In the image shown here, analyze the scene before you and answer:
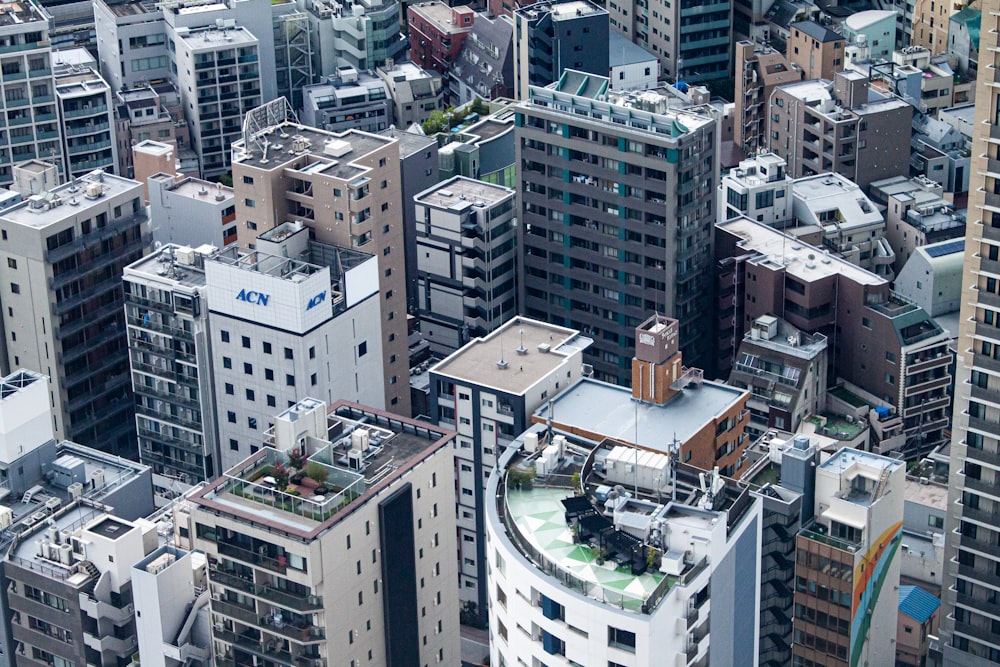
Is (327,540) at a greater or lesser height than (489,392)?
greater

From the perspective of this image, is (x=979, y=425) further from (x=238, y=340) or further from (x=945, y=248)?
(x=945, y=248)

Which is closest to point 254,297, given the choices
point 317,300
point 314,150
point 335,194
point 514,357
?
point 317,300

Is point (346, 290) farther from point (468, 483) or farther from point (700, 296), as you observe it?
point (700, 296)

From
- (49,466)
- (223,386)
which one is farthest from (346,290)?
(49,466)

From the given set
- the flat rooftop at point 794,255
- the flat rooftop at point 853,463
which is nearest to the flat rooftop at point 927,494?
the flat rooftop at point 853,463

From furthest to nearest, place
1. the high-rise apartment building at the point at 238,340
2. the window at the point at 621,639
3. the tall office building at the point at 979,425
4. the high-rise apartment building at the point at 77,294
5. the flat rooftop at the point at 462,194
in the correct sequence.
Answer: the flat rooftop at the point at 462,194 < the high-rise apartment building at the point at 77,294 < the high-rise apartment building at the point at 238,340 < the tall office building at the point at 979,425 < the window at the point at 621,639

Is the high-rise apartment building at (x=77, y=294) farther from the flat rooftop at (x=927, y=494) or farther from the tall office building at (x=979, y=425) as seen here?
the tall office building at (x=979, y=425)
